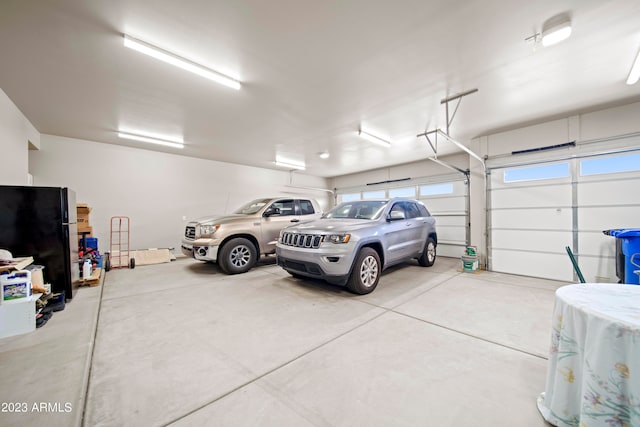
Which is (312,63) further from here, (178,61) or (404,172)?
(404,172)

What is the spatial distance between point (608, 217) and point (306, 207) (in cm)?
641

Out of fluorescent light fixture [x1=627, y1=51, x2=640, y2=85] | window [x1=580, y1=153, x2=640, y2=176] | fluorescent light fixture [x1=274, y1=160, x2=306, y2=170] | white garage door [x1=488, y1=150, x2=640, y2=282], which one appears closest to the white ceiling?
fluorescent light fixture [x1=627, y1=51, x2=640, y2=85]

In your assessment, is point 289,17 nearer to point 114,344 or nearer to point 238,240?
point 114,344

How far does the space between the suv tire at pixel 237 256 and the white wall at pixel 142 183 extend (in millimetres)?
3570

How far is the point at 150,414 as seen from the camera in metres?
1.47

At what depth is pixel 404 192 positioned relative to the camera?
29.5 ft

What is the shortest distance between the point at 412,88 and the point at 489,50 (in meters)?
1.07

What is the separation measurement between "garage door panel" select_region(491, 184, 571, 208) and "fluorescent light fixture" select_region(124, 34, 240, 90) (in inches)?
254

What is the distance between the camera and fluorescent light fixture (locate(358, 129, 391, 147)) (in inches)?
225

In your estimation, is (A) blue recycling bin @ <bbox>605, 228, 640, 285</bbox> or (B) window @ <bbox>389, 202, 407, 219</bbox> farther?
(B) window @ <bbox>389, 202, 407, 219</bbox>

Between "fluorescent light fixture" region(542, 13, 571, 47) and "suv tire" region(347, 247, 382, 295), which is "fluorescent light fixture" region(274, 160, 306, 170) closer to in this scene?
"suv tire" region(347, 247, 382, 295)

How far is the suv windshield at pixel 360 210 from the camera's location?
4.46 m

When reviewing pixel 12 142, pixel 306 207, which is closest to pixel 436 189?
pixel 306 207

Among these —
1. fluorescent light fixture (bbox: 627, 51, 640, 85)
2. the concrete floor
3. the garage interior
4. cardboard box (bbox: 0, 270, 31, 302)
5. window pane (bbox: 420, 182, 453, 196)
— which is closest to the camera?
the concrete floor
